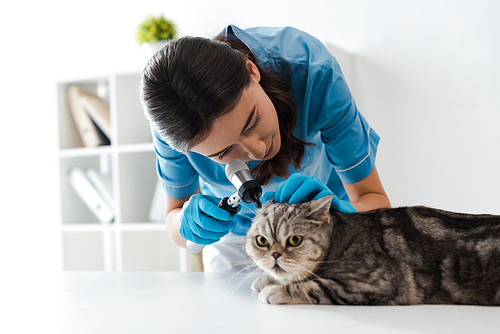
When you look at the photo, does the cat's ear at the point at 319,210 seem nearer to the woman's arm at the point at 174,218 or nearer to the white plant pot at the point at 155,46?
the woman's arm at the point at 174,218

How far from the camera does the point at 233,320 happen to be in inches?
25.4

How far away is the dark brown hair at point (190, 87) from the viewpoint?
848mm

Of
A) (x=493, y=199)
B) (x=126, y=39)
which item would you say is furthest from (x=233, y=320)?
(x=126, y=39)

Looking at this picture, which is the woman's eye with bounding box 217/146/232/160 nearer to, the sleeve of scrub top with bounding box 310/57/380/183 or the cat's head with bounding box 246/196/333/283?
the cat's head with bounding box 246/196/333/283

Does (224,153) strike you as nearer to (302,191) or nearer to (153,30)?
(302,191)

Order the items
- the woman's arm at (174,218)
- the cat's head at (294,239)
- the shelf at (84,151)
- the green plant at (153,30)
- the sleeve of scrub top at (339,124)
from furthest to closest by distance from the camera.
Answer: the shelf at (84,151) → the green plant at (153,30) → the woman's arm at (174,218) → the sleeve of scrub top at (339,124) → the cat's head at (294,239)

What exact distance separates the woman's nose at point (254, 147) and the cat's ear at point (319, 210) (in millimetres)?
181

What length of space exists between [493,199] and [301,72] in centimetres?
122

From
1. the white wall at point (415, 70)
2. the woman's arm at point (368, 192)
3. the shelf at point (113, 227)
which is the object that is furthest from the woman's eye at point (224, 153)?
the shelf at point (113, 227)

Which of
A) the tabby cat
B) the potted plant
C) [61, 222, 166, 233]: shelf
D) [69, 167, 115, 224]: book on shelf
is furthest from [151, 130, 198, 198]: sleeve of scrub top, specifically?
[69, 167, 115, 224]: book on shelf

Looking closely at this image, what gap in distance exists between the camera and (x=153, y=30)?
2.19 meters

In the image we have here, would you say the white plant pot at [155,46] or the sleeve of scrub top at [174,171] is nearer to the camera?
the sleeve of scrub top at [174,171]

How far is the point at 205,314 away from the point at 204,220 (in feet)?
1.11
